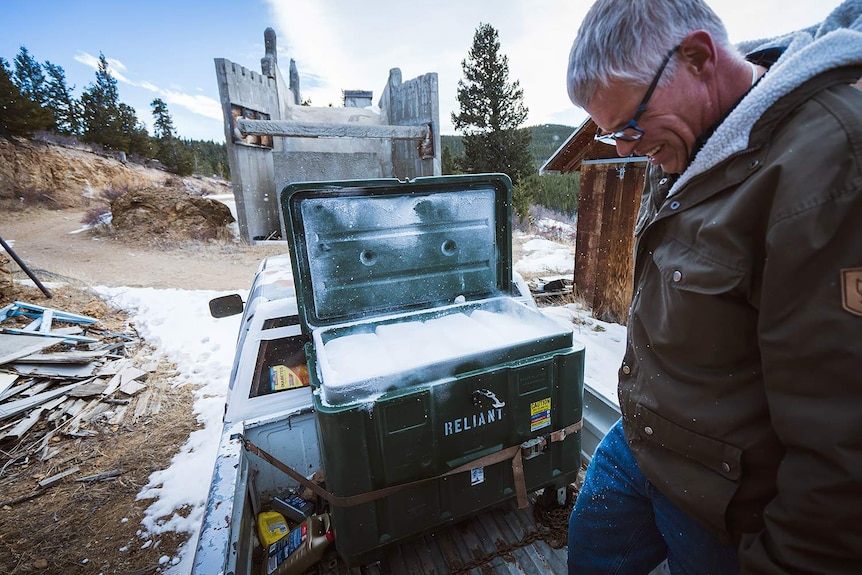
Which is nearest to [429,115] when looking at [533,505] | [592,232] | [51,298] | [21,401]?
[592,232]

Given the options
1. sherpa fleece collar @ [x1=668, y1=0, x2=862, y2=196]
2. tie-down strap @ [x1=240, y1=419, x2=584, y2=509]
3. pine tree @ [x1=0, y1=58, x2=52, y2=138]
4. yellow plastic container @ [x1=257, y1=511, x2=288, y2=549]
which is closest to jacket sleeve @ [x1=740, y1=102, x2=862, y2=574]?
sherpa fleece collar @ [x1=668, y1=0, x2=862, y2=196]

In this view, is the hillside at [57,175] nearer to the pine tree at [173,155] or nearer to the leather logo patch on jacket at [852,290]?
the pine tree at [173,155]

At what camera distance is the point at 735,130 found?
90cm

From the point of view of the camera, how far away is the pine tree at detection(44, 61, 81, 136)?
24.9 m

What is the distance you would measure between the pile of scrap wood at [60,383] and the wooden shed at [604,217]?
6.73 metres

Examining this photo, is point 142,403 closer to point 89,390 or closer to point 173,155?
point 89,390

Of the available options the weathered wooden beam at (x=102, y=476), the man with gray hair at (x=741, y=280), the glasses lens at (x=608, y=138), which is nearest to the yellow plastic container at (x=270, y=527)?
the man with gray hair at (x=741, y=280)

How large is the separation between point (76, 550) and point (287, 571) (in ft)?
8.08

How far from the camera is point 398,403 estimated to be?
168 centimetres

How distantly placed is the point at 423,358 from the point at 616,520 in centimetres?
99

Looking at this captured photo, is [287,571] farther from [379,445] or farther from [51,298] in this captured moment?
[51,298]

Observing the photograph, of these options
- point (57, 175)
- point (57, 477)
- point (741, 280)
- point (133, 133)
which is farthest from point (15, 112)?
point (741, 280)

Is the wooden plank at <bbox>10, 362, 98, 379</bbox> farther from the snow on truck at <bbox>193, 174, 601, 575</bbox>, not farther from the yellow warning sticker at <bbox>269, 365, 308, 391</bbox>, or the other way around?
the yellow warning sticker at <bbox>269, 365, 308, 391</bbox>

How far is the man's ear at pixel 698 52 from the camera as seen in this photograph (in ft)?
3.11
